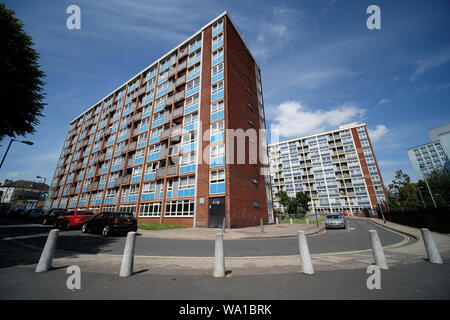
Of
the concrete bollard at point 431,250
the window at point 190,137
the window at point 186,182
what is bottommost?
the concrete bollard at point 431,250

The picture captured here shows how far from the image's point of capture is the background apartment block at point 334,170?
57312 millimetres

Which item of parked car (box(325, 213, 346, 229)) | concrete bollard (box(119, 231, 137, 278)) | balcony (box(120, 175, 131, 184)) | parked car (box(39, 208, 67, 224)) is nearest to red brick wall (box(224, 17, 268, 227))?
parked car (box(325, 213, 346, 229))

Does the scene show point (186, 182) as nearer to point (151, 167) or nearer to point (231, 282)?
point (151, 167)

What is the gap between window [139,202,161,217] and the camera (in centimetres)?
2292

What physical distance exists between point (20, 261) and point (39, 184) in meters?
108

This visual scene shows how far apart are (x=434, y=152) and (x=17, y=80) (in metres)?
155

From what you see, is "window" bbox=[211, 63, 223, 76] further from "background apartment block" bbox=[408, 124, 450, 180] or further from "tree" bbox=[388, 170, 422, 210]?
"background apartment block" bbox=[408, 124, 450, 180]

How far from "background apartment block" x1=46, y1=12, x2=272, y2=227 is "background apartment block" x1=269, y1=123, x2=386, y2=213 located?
42608 mm

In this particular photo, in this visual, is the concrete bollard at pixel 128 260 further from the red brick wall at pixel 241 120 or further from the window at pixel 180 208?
the window at pixel 180 208

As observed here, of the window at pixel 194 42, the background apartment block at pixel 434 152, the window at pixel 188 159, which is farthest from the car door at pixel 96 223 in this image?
the background apartment block at pixel 434 152

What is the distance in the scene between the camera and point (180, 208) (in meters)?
20.9

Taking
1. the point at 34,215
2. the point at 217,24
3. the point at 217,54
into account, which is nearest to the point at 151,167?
the point at 34,215

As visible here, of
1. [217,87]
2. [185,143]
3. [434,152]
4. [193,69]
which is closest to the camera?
[185,143]
